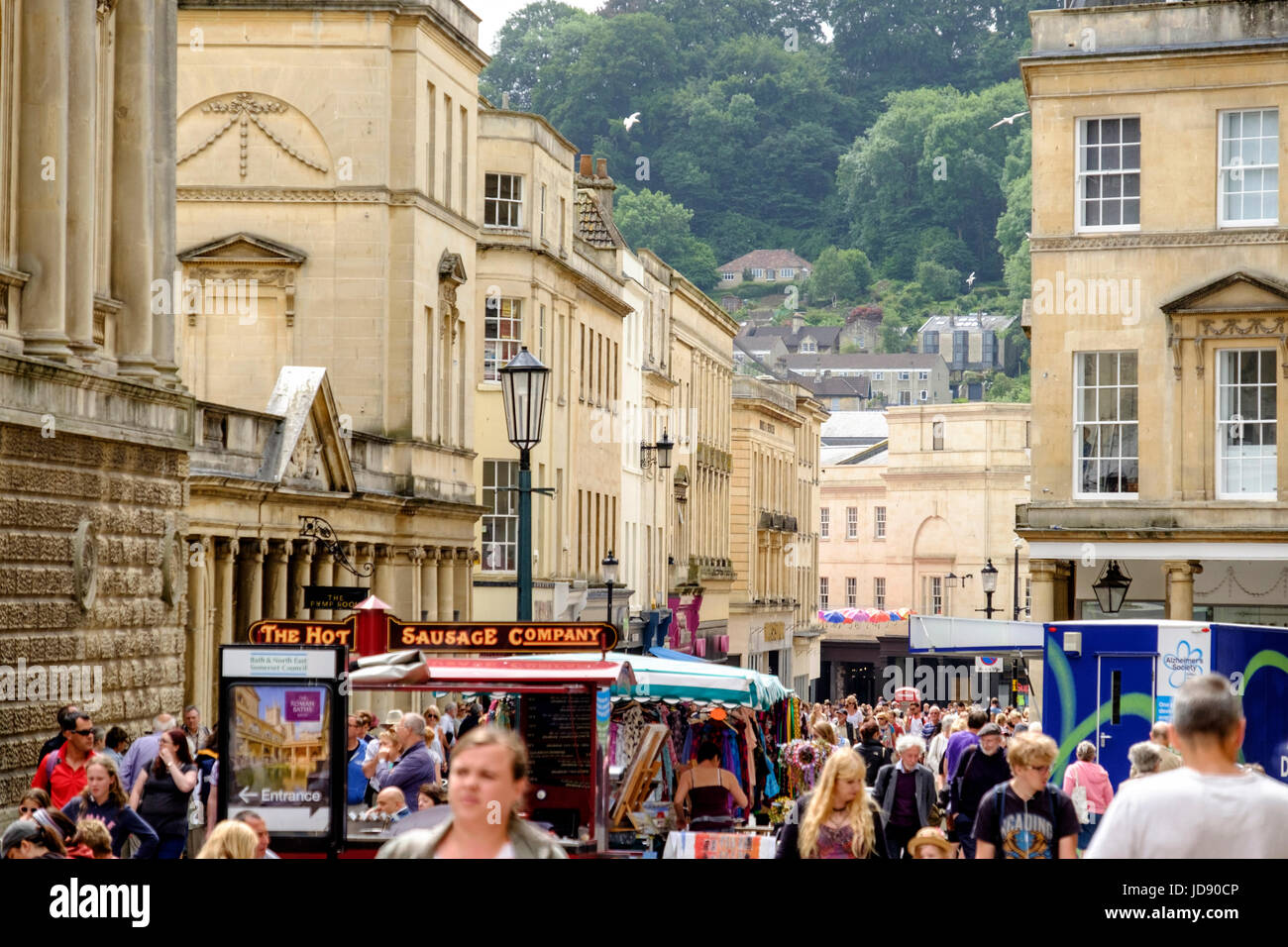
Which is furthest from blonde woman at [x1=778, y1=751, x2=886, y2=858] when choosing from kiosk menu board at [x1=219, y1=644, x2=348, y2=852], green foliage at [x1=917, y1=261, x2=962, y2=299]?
green foliage at [x1=917, y1=261, x2=962, y2=299]

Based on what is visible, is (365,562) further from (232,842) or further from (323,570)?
(232,842)

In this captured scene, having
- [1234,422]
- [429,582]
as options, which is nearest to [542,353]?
[429,582]

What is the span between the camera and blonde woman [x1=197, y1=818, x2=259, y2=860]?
29.8 ft

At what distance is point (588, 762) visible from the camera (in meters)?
18.5

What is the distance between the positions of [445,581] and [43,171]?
74.1 ft

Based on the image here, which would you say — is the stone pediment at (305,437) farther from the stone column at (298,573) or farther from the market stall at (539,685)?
the market stall at (539,685)

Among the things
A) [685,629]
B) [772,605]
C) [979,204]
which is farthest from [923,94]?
[685,629]

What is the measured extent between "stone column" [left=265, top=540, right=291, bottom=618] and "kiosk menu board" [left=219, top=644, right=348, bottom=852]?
19005mm

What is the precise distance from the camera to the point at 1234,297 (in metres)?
36.9

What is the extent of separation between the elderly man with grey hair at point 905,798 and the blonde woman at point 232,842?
8.03m

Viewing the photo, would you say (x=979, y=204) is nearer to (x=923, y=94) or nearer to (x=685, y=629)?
(x=923, y=94)

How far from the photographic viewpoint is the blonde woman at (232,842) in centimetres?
907

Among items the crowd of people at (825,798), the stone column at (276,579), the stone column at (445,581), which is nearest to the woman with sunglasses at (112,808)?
the crowd of people at (825,798)
